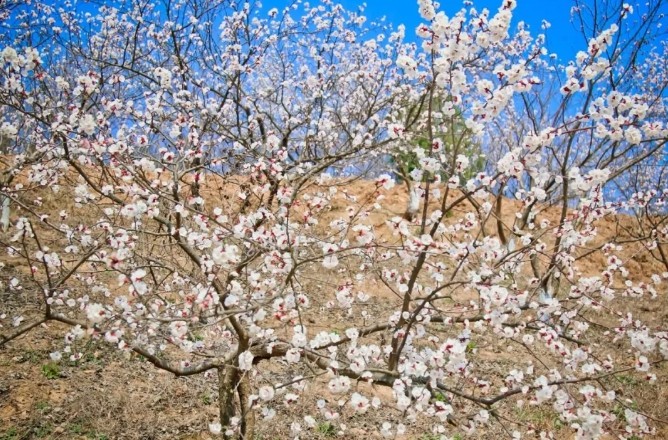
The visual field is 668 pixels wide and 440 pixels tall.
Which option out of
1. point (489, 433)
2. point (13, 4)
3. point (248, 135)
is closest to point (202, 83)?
point (248, 135)

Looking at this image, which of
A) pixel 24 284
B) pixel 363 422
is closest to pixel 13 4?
pixel 24 284

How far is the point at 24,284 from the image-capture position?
26.1 feet

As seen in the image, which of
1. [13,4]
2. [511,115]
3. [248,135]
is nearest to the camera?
[13,4]

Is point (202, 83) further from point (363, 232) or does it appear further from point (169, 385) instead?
point (363, 232)

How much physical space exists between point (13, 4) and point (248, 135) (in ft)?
12.2

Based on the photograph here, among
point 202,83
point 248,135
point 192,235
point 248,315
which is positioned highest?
point 202,83

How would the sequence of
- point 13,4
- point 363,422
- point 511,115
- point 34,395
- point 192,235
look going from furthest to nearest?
point 511,115 < point 13,4 < point 363,422 < point 34,395 < point 192,235

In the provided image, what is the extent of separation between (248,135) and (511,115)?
582 centimetres

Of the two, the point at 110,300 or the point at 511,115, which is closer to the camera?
the point at 110,300

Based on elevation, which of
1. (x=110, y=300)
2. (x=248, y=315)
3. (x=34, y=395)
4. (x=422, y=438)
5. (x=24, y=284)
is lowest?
(x=422, y=438)

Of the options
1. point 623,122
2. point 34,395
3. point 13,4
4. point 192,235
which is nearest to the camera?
point 623,122

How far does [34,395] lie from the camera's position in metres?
5.51

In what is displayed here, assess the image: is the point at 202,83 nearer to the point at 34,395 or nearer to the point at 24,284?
the point at 24,284

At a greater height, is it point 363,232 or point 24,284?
point 24,284
